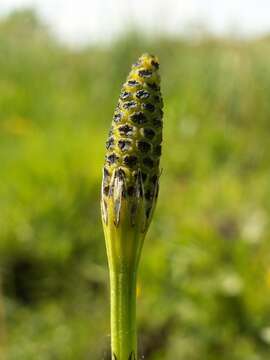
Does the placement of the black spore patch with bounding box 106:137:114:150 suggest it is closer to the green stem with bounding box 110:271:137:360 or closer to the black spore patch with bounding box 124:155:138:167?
the black spore patch with bounding box 124:155:138:167

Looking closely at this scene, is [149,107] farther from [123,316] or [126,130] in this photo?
[123,316]

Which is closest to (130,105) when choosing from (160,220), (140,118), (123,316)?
(140,118)

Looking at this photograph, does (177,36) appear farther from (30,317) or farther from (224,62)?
(30,317)

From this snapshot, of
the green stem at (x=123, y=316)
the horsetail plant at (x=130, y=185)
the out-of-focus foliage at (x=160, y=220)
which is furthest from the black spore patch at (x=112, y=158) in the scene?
the out-of-focus foliage at (x=160, y=220)

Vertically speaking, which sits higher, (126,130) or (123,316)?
(126,130)

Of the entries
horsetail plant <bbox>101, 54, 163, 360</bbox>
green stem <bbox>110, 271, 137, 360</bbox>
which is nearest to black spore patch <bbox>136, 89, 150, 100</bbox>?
horsetail plant <bbox>101, 54, 163, 360</bbox>

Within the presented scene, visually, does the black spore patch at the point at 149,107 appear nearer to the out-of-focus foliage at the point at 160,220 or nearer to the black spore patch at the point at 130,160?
the black spore patch at the point at 130,160

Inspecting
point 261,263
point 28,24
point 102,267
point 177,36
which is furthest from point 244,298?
point 28,24
